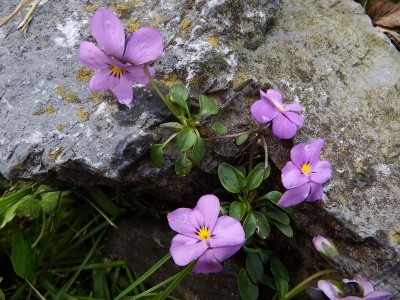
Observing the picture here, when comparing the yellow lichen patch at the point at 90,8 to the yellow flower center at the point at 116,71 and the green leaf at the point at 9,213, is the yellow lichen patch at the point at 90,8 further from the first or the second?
the green leaf at the point at 9,213

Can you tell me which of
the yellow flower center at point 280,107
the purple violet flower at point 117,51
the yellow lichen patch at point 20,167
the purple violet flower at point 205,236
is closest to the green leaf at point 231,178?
the purple violet flower at point 205,236

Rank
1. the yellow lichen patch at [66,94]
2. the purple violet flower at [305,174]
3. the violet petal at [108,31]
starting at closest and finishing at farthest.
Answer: the violet petal at [108,31]
the purple violet flower at [305,174]
the yellow lichen patch at [66,94]

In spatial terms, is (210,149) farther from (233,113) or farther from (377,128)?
(377,128)

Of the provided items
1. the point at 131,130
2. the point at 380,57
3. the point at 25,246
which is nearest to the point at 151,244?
the point at 25,246

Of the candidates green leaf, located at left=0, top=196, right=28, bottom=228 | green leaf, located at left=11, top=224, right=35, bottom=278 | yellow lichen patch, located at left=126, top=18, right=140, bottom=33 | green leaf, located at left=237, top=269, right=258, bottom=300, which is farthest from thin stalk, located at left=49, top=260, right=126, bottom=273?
yellow lichen patch, located at left=126, top=18, right=140, bottom=33

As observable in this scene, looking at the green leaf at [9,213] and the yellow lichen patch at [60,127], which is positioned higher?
the yellow lichen patch at [60,127]
